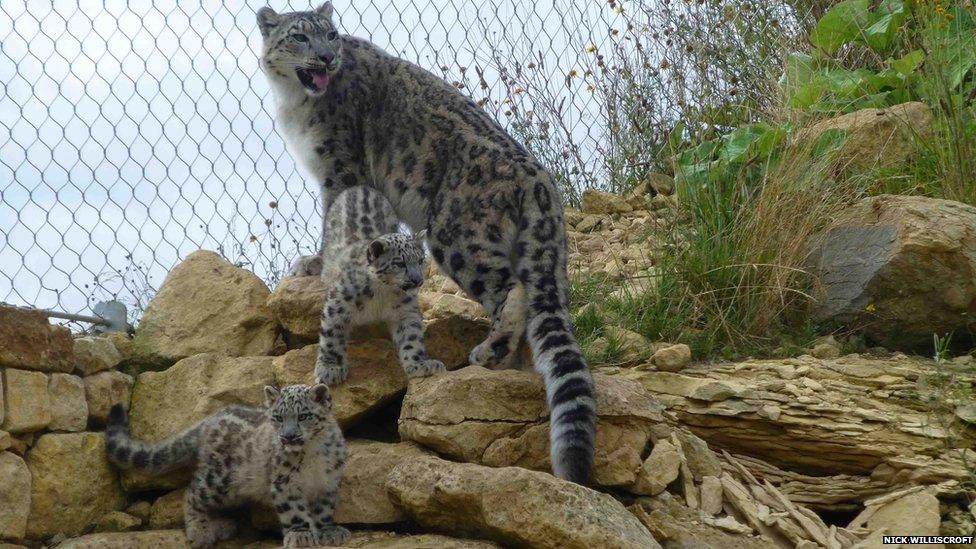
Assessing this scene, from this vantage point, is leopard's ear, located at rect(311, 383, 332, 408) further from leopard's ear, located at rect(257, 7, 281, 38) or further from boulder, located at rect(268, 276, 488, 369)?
leopard's ear, located at rect(257, 7, 281, 38)

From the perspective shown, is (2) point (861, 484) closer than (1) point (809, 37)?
Yes

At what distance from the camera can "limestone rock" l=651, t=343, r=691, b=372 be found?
23.7ft

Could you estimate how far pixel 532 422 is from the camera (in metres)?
6.30

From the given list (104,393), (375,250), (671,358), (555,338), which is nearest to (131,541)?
(104,393)

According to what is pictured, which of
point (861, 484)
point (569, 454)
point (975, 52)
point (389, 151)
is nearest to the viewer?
point (569, 454)

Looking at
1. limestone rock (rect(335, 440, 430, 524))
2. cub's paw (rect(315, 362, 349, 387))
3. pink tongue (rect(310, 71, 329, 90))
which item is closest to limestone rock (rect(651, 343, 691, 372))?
limestone rock (rect(335, 440, 430, 524))

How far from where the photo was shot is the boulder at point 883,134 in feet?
29.3

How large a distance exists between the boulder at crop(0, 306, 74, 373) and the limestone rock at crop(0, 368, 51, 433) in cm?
6

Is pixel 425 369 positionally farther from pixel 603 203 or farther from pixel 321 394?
pixel 603 203

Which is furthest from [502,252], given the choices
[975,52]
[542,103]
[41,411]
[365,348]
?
[975,52]

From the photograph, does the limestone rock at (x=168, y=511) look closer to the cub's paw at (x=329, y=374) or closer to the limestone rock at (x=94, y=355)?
the limestone rock at (x=94, y=355)

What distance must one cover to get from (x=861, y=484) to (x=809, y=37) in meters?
5.51

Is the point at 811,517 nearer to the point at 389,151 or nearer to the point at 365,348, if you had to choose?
the point at 365,348

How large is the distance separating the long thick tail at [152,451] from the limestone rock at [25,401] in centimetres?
37
